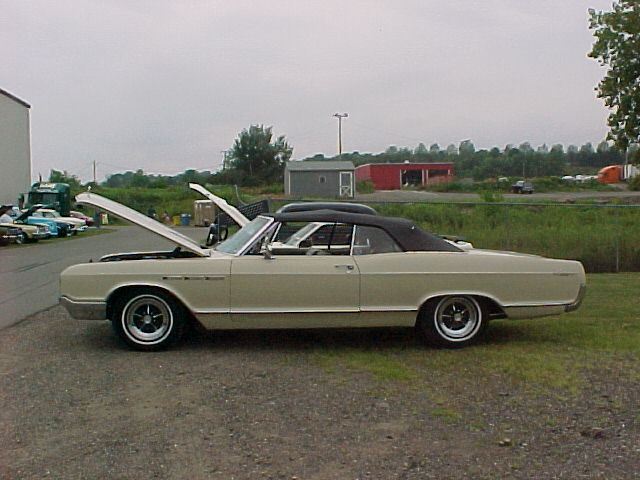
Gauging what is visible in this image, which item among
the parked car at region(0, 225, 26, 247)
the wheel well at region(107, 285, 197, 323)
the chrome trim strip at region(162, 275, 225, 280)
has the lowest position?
the parked car at region(0, 225, 26, 247)

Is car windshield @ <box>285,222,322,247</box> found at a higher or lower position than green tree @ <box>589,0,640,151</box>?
lower

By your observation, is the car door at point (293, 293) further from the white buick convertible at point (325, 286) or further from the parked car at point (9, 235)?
the parked car at point (9, 235)

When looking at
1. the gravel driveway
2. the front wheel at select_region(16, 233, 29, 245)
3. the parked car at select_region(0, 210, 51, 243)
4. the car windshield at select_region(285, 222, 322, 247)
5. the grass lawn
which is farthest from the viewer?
the parked car at select_region(0, 210, 51, 243)

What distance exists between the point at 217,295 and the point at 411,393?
220 cm

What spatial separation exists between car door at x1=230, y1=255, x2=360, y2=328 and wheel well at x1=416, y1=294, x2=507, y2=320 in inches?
27.6

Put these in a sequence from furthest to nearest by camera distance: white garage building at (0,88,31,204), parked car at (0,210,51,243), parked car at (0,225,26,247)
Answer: white garage building at (0,88,31,204) < parked car at (0,210,51,243) < parked car at (0,225,26,247)

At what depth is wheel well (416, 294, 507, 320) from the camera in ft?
23.9

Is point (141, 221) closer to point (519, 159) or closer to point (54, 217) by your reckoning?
point (54, 217)

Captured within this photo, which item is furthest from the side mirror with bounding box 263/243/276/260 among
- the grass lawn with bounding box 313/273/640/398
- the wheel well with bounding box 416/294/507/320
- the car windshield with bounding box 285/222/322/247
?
the wheel well with bounding box 416/294/507/320

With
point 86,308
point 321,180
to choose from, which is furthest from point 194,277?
A: point 321,180

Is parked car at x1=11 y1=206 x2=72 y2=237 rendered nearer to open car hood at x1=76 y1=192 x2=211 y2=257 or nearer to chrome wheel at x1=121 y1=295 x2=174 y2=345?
open car hood at x1=76 y1=192 x2=211 y2=257

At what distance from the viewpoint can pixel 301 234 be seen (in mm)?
7957

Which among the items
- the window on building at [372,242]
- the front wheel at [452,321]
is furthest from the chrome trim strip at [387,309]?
the window on building at [372,242]

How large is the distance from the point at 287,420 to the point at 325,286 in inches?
84.5
